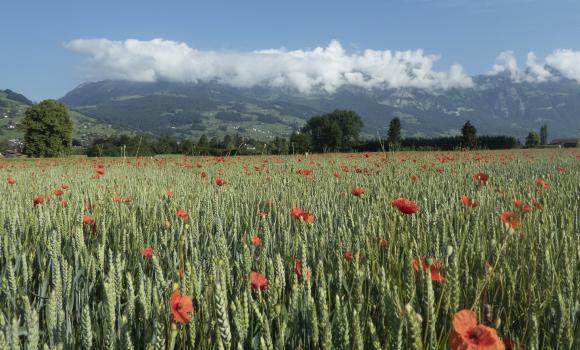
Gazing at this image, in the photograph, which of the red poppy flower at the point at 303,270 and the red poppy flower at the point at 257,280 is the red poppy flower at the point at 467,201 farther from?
the red poppy flower at the point at 257,280

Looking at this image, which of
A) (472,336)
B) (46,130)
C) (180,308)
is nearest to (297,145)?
(180,308)

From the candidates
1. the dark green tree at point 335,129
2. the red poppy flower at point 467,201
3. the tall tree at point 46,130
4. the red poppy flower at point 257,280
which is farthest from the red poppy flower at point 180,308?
the dark green tree at point 335,129

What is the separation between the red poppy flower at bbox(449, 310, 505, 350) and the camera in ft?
2.34

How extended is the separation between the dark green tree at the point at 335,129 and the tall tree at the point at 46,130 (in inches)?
1758

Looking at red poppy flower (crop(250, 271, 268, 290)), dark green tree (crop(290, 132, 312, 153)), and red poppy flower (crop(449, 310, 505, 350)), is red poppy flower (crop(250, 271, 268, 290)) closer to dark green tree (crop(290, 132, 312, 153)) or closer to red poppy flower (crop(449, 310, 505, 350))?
red poppy flower (crop(449, 310, 505, 350))

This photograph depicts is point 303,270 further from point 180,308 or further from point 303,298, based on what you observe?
point 180,308

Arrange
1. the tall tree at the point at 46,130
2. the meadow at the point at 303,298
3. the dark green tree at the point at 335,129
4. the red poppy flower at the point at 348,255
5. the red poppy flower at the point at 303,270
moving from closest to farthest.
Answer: the meadow at the point at 303,298 → the red poppy flower at the point at 303,270 → the red poppy flower at the point at 348,255 → the tall tree at the point at 46,130 → the dark green tree at the point at 335,129

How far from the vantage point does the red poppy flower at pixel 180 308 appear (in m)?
0.97

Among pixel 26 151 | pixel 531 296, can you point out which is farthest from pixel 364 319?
pixel 26 151

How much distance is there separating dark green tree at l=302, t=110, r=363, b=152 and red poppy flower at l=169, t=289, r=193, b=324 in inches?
3186

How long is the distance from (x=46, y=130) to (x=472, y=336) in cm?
6617

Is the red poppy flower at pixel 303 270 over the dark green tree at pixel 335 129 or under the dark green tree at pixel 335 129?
under

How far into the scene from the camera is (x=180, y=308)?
98cm

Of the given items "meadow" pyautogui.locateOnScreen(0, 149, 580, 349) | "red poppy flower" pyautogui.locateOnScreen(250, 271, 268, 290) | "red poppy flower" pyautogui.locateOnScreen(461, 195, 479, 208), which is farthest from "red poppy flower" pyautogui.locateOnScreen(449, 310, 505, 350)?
"red poppy flower" pyautogui.locateOnScreen(461, 195, 479, 208)
